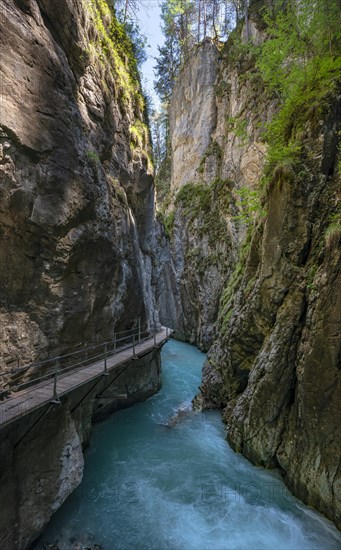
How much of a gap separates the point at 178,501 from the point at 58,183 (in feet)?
28.9

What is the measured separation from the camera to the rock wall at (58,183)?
659cm

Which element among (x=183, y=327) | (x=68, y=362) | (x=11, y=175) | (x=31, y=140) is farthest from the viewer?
(x=183, y=327)

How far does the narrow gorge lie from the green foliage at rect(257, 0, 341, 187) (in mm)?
56

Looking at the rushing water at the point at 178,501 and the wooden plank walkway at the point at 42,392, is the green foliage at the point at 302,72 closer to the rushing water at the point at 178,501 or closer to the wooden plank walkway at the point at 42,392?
the wooden plank walkway at the point at 42,392

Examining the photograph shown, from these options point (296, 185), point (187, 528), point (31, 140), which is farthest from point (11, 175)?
point (187, 528)

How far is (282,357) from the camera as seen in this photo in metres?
8.85

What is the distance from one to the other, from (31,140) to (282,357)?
8572 mm

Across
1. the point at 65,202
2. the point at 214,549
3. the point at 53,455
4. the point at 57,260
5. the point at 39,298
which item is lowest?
the point at 214,549

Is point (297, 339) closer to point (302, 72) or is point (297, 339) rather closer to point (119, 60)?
point (302, 72)

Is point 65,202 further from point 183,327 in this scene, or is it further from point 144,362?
point 183,327

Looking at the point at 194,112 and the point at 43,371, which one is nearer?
the point at 43,371

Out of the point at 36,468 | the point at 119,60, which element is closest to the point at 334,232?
the point at 36,468

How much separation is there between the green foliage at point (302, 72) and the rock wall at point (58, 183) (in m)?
5.96

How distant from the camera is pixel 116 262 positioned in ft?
35.0
